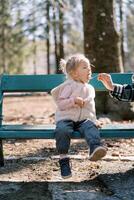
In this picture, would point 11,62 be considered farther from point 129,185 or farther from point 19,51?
point 129,185

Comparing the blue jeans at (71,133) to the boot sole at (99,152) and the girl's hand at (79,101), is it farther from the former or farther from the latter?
the girl's hand at (79,101)

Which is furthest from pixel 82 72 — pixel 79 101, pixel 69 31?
pixel 69 31

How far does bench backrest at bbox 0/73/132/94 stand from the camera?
6.18 metres

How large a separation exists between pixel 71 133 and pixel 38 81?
1277 millimetres

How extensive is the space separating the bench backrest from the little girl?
735 mm

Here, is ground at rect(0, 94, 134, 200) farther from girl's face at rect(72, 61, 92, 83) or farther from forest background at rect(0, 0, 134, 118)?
forest background at rect(0, 0, 134, 118)

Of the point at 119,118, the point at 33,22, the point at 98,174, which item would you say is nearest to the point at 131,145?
the point at 98,174

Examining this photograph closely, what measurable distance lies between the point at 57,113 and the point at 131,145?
7.58ft

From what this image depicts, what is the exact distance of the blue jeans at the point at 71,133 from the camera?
16.5 feet

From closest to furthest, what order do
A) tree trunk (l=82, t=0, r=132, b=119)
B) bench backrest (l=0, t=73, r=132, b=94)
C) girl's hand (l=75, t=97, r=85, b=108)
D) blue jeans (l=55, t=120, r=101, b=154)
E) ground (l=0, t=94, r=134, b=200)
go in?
ground (l=0, t=94, r=134, b=200) → blue jeans (l=55, t=120, r=101, b=154) → girl's hand (l=75, t=97, r=85, b=108) → bench backrest (l=0, t=73, r=132, b=94) → tree trunk (l=82, t=0, r=132, b=119)

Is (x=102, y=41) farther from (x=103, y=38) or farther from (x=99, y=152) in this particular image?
(x=99, y=152)

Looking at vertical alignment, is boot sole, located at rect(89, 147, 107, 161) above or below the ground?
above

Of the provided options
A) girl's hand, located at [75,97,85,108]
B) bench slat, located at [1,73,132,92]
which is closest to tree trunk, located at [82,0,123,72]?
bench slat, located at [1,73,132,92]

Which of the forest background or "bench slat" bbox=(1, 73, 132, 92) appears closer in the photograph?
"bench slat" bbox=(1, 73, 132, 92)
